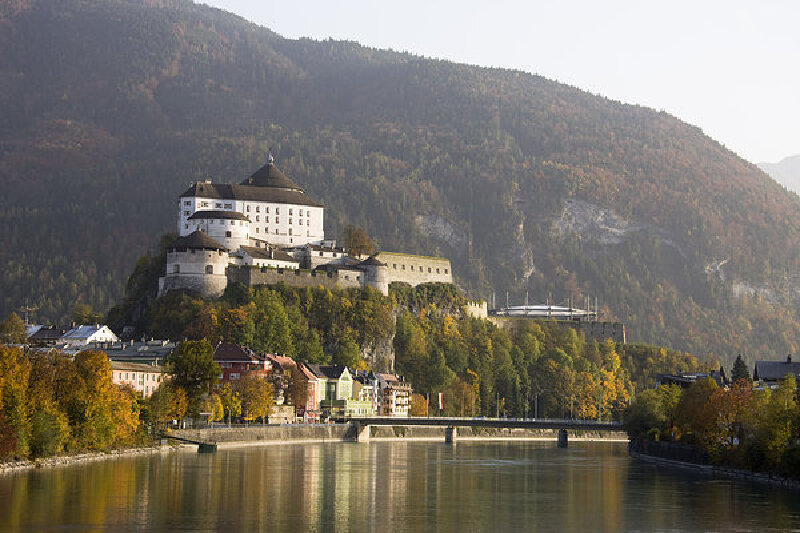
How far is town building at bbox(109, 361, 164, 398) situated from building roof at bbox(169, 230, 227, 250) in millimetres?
21876

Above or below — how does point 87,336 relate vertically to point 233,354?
above

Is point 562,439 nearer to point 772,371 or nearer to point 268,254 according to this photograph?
point 772,371

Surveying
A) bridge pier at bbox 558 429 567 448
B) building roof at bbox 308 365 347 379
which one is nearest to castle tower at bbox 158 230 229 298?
building roof at bbox 308 365 347 379

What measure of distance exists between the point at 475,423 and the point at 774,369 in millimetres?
32866

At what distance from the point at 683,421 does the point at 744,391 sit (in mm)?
7090

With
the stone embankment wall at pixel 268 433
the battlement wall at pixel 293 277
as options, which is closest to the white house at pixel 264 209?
the battlement wall at pixel 293 277

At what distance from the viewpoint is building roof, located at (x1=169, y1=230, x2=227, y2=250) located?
502 ft

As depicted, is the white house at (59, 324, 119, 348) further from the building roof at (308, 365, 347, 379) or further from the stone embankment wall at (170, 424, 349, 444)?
the stone embankment wall at (170, 424, 349, 444)

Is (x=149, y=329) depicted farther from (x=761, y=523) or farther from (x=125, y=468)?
(x=761, y=523)

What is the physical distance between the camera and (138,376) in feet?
422

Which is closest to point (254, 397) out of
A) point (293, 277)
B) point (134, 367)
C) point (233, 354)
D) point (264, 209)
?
point (233, 354)

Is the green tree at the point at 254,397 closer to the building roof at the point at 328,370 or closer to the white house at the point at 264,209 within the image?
the building roof at the point at 328,370

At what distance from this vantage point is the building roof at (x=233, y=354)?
466ft

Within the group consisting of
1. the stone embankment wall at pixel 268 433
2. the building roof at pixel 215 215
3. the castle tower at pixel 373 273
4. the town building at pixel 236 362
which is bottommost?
the stone embankment wall at pixel 268 433
